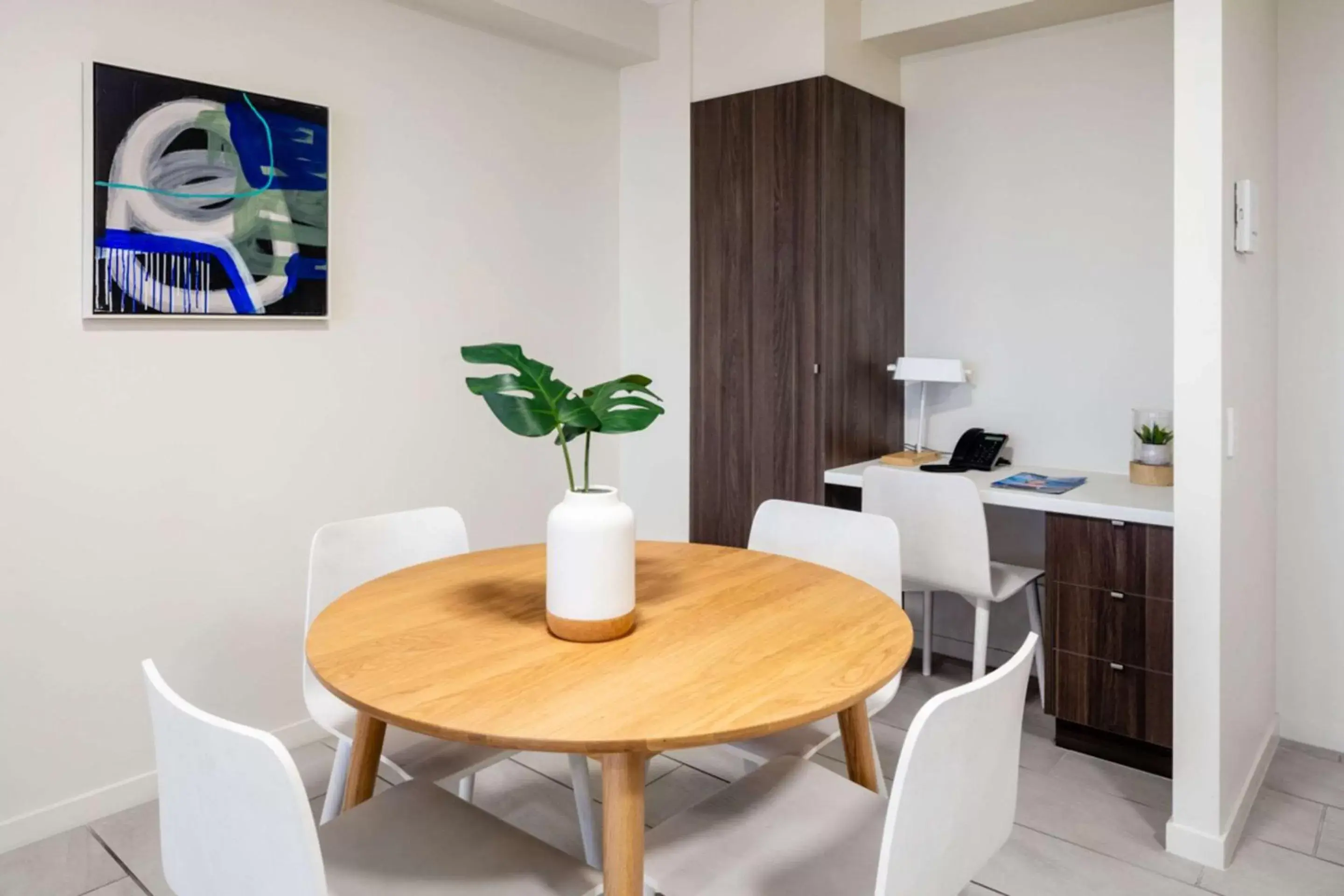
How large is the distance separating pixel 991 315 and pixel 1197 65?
137 centimetres

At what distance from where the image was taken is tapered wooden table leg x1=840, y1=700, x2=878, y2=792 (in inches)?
70.1

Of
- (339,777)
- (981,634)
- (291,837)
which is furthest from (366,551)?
(981,634)

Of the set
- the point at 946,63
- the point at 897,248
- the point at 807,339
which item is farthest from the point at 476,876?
the point at 946,63

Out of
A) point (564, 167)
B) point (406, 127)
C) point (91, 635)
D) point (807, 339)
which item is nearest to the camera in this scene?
point (91, 635)

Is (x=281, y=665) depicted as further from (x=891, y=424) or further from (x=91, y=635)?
(x=891, y=424)

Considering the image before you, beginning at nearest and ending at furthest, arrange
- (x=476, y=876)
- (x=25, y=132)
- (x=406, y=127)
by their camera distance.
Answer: (x=476, y=876) < (x=25, y=132) < (x=406, y=127)

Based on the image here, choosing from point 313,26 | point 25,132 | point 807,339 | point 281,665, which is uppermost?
point 313,26

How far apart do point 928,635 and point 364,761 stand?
2.15 meters

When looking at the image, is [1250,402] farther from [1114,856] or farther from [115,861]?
[115,861]

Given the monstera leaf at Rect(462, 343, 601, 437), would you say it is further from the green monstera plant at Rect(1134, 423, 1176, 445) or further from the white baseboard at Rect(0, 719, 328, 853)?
the green monstera plant at Rect(1134, 423, 1176, 445)

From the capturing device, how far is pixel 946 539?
2785 mm

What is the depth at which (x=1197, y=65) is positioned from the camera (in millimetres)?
2076

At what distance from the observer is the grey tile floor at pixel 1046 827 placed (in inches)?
83.6

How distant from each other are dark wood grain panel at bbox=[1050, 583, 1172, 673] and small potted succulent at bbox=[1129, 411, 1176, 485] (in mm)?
489
